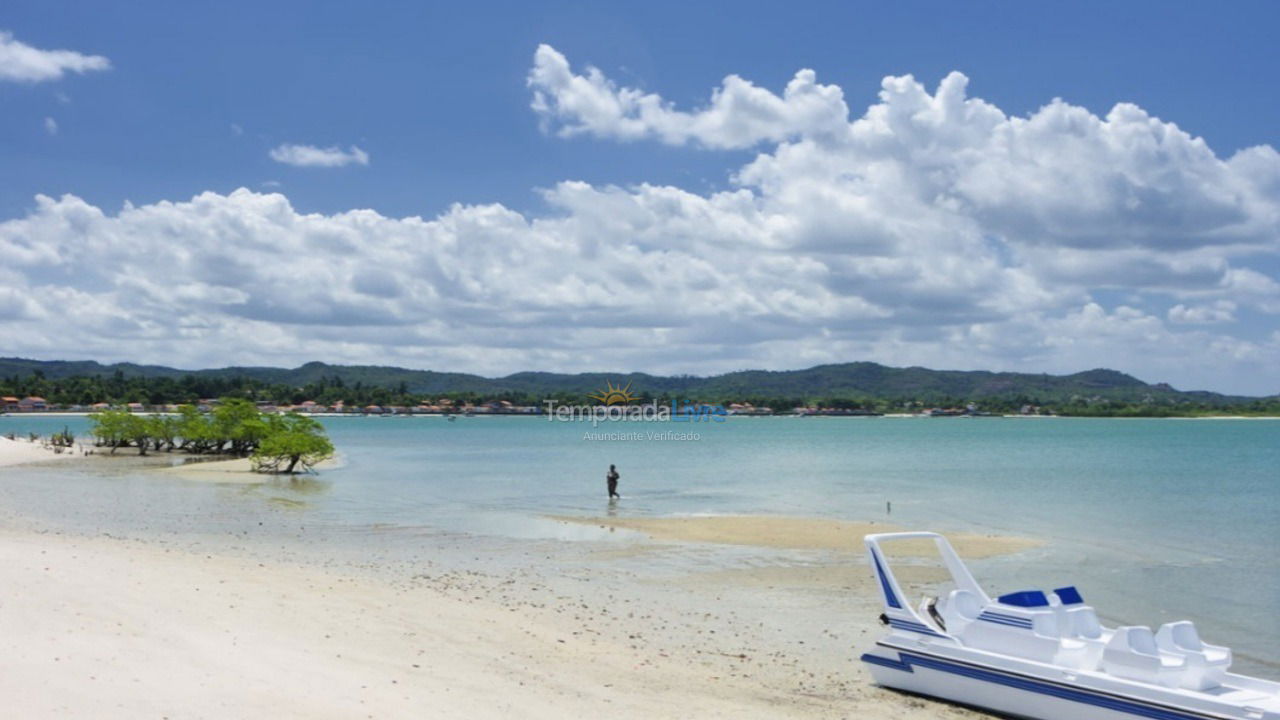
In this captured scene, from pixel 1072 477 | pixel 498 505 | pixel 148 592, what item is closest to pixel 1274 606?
pixel 148 592

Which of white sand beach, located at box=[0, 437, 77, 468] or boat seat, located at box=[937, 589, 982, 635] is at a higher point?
boat seat, located at box=[937, 589, 982, 635]

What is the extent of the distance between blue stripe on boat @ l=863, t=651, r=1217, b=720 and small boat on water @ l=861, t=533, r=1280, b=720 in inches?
0.4

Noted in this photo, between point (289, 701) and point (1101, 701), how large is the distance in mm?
8363

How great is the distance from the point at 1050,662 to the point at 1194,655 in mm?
1474

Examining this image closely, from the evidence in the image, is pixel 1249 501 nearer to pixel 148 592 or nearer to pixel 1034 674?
pixel 1034 674

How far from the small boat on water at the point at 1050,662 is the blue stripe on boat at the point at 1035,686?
11 mm

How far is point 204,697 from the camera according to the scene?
8.99 m

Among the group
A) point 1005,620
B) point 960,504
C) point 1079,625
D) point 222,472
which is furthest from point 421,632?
point 222,472

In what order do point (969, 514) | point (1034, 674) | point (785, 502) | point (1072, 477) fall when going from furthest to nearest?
point (1072, 477) < point (785, 502) < point (969, 514) < point (1034, 674)

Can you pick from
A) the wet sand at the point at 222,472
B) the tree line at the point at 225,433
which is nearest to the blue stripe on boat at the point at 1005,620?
the wet sand at the point at 222,472

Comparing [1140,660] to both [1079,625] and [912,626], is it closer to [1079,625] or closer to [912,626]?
[1079,625]

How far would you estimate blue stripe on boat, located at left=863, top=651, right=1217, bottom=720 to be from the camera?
31.7 feet

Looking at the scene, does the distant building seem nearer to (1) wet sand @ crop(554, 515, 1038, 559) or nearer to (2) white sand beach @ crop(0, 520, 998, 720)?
(1) wet sand @ crop(554, 515, 1038, 559)

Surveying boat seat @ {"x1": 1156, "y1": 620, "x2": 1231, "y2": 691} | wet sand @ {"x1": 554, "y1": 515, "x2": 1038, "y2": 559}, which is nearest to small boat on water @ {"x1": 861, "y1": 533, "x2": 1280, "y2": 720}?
boat seat @ {"x1": 1156, "y1": 620, "x2": 1231, "y2": 691}
